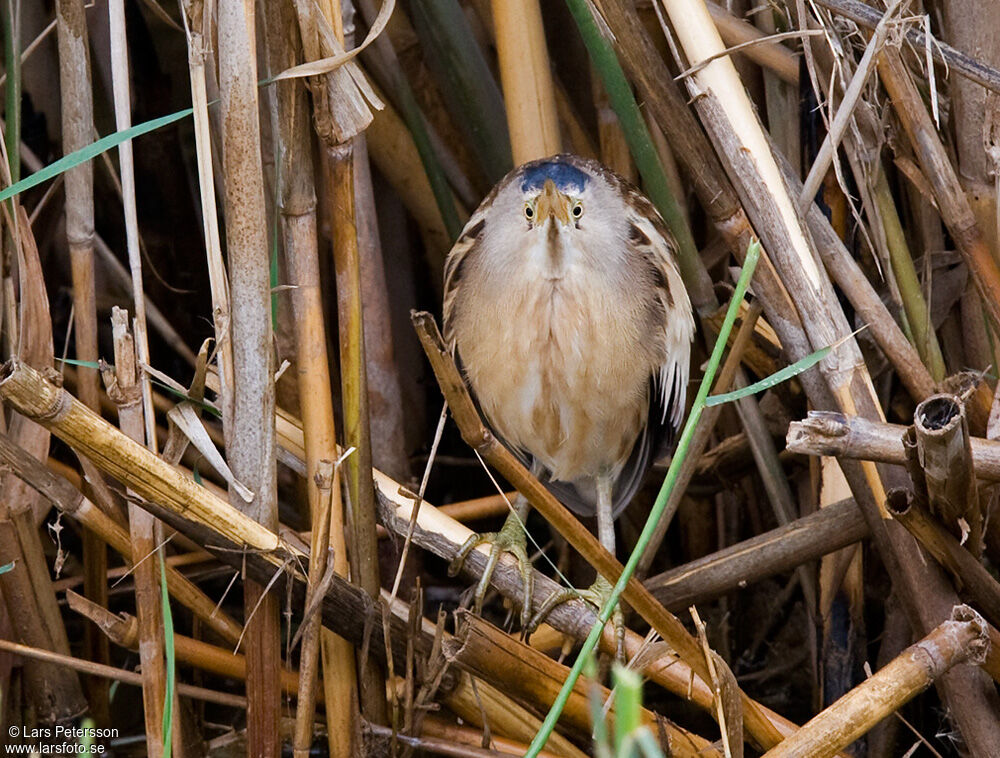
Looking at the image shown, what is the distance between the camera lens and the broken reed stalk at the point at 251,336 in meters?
1.20

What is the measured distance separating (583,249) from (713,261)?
35cm

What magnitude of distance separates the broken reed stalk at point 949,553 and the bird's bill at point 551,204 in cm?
51

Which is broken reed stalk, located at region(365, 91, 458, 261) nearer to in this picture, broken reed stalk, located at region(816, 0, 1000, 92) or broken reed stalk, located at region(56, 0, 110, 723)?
broken reed stalk, located at region(56, 0, 110, 723)

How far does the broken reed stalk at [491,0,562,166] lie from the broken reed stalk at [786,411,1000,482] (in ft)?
2.41

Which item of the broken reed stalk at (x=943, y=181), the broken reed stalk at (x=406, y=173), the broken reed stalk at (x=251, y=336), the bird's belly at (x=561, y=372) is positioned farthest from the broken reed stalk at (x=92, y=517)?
the broken reed stalk at (x=943, y=181)

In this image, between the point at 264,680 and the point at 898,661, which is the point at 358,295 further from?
the point at 898,661

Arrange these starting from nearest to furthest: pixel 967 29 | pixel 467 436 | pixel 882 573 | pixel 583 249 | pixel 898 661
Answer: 1. pixel 467 436
2. pixel 898 661
3. pixel 967 29
4. pixel 583 249
5. pixel 882 573

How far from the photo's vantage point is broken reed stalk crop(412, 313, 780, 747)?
911 millimetres

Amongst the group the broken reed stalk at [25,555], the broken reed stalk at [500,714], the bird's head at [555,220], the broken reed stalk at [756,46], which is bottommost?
the broken reed stalk at [500,714]

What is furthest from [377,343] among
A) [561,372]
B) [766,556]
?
[766,556]

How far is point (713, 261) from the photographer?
186 centimetres

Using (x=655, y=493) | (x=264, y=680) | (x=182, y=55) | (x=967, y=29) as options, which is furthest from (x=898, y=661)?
(x=182, y=55)

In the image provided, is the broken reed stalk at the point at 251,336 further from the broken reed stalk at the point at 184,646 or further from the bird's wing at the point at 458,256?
the bird's wing at the point at 458,256

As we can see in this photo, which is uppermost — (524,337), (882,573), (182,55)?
(182,55)
